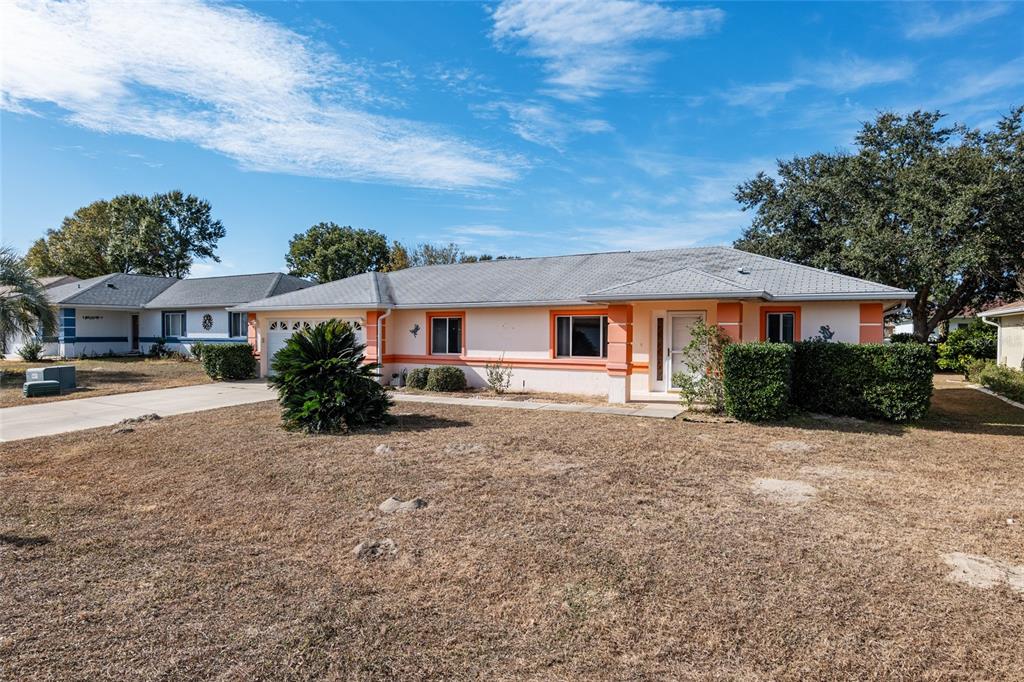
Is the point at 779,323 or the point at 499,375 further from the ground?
the point at 779,323

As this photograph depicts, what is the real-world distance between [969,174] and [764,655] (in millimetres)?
25017

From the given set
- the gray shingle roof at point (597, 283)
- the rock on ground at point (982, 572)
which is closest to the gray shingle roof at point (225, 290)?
the gray shingle roof at point (597, 283)

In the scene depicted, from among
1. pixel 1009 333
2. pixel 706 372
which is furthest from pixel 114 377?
pixel 1009 333

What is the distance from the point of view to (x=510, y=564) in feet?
14.4

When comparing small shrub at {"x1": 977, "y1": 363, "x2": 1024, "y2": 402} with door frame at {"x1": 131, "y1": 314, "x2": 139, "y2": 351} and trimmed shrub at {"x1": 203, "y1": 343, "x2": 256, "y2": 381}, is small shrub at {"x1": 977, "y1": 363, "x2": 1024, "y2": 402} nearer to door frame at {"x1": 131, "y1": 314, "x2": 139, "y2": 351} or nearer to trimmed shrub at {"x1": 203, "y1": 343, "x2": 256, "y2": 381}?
trimmed shrub at {"x1": 203, "y1": 343, "x2": 256, "y2": 381}

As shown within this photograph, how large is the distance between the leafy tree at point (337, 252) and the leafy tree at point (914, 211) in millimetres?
31004

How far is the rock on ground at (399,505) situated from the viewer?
225 inches

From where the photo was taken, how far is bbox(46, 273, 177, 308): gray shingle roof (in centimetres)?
2838

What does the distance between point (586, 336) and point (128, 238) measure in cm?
4531

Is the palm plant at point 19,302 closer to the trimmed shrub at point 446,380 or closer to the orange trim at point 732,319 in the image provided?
the trimmed shrub at point 446,380

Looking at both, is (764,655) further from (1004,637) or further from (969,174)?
(969,174)

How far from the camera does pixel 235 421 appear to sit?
1107cm

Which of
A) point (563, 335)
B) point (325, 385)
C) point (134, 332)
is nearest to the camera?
point (325, 385)

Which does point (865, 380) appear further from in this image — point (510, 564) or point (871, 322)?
point (510, 564)
